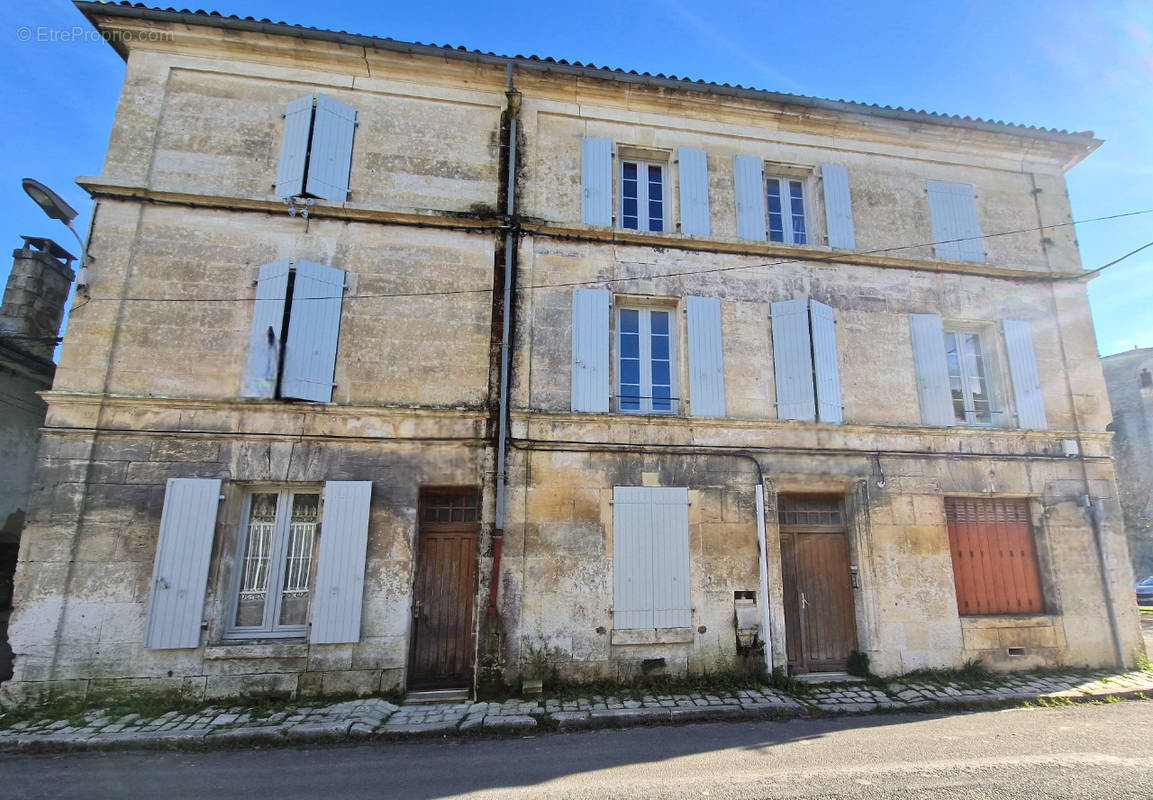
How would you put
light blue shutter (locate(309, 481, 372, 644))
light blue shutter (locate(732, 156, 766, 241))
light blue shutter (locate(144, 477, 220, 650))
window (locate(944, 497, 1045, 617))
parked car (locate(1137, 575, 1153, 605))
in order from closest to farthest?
light blue shutter (locate(144, 477, 220, 650)) → light blue shutter (locate(309, 481, 372, 644)) → window (locate(944, 497, 1045, 617)) → light blue shutter (locate(732, 156, 766, 241)) → parked car (locate(1137, 575, 1153, 605))

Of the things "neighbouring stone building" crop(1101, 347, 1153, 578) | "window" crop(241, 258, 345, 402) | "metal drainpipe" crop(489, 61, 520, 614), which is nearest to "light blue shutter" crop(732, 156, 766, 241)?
"metal drainpipe" crop(489, 61, 520, 614)

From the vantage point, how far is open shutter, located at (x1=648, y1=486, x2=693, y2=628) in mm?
6297

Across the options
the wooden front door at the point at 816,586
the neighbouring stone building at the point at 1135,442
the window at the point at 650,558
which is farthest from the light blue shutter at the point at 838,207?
the neighbouring stone building at the point at 1135,442

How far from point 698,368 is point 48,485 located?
24.0 feet

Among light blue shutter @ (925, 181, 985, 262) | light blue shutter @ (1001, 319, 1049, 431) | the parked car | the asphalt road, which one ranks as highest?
light blue shutter @ (925, 181, 985, 262)

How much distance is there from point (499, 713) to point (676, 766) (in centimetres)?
188

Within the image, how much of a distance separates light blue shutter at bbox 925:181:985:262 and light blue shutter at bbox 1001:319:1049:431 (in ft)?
3.84

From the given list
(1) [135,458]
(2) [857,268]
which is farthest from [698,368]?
(1) [135,458]

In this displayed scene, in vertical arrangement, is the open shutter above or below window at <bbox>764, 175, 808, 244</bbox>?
below

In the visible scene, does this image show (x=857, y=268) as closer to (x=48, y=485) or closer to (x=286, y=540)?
(x=286, y=540)

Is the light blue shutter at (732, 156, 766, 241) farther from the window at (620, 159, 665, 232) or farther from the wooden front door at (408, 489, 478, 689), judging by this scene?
the wooden front door at (408, 489, 478, 689)

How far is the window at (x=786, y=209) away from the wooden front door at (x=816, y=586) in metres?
3.72

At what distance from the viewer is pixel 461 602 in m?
6.29

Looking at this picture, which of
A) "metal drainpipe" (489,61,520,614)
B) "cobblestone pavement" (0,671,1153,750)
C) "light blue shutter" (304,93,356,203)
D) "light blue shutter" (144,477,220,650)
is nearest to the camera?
"cobblestone pavement" (0,671,1153,750)
